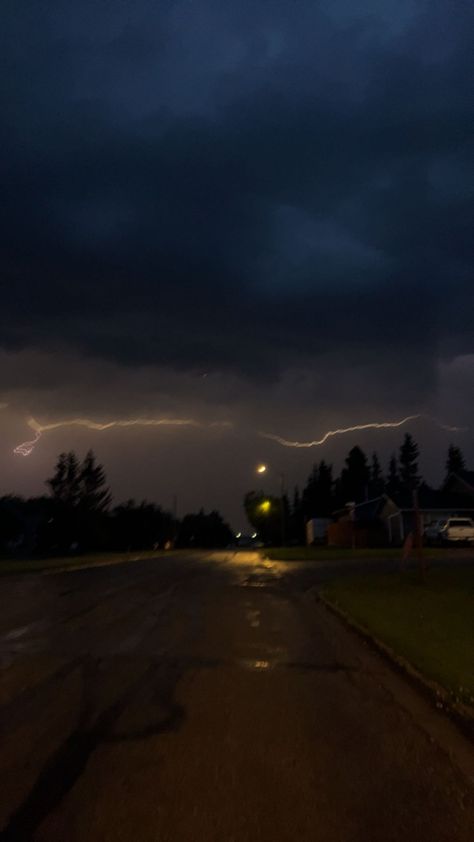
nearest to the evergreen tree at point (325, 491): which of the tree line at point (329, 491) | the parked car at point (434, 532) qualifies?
the tree line at point (329, 491)

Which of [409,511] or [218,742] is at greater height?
[409,511]

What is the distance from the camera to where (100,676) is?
40.1 ft

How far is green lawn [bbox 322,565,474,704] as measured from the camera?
40.6ft

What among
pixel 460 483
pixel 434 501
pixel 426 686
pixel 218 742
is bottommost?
pixel 218 742

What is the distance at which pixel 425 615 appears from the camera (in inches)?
730

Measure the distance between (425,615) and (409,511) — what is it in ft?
166

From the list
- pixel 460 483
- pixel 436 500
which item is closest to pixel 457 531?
pixel 436 500

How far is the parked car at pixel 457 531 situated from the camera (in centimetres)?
5575

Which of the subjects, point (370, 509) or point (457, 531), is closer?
point (457, 531)

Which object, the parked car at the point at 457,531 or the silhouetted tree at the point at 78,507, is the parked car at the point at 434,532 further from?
the silhouetted tree at the point at 78,507

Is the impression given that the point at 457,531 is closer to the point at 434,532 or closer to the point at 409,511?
the point at 434,532

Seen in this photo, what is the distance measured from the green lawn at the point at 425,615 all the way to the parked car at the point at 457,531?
24.9m

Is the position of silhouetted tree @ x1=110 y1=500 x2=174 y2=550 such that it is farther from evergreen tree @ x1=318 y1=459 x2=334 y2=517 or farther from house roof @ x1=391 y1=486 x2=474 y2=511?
house roof @ x1=391 y1=486 x2=474 y2=511

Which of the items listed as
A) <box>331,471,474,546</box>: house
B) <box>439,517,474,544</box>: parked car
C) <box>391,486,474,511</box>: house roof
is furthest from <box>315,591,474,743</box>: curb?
<box>391,486,474,511</box>: house roof
